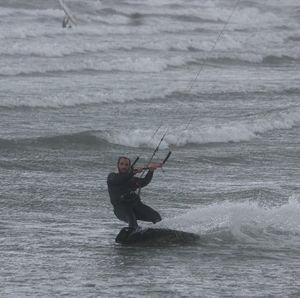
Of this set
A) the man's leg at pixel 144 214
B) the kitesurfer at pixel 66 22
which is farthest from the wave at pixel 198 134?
the kitesurfer at pixel 66 22

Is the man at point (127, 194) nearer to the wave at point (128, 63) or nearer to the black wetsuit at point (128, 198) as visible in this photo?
the black wetsuit at point (128, 198)

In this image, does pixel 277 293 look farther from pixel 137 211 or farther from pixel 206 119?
pixel 206 119

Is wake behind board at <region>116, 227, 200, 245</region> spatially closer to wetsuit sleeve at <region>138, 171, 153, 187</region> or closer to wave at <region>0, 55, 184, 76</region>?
wetsuit sleeve at <region>138, 171, 153, 187</region>

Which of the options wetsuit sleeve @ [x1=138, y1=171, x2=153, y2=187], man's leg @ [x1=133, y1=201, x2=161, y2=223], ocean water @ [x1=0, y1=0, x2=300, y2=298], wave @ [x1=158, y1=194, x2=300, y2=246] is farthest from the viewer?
wave @ [x1=158, y1=194, x2=300, y2=246]

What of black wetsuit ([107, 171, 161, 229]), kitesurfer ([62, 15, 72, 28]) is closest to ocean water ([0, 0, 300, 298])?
black wetsuit ([107, 171, 161, 229])

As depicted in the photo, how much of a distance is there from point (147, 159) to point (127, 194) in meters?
6.94

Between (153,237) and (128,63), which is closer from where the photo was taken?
(153,237)

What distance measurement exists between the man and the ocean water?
409 mm

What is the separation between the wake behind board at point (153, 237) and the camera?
42.6ft

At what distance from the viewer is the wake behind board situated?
13.0 meters

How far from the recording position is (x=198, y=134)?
22797 millimetres

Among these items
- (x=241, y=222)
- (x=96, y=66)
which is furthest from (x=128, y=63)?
(x=241, y=222)

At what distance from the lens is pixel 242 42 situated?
1957 inches

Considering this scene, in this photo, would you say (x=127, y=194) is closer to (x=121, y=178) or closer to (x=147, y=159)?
(x=121, y=178)
